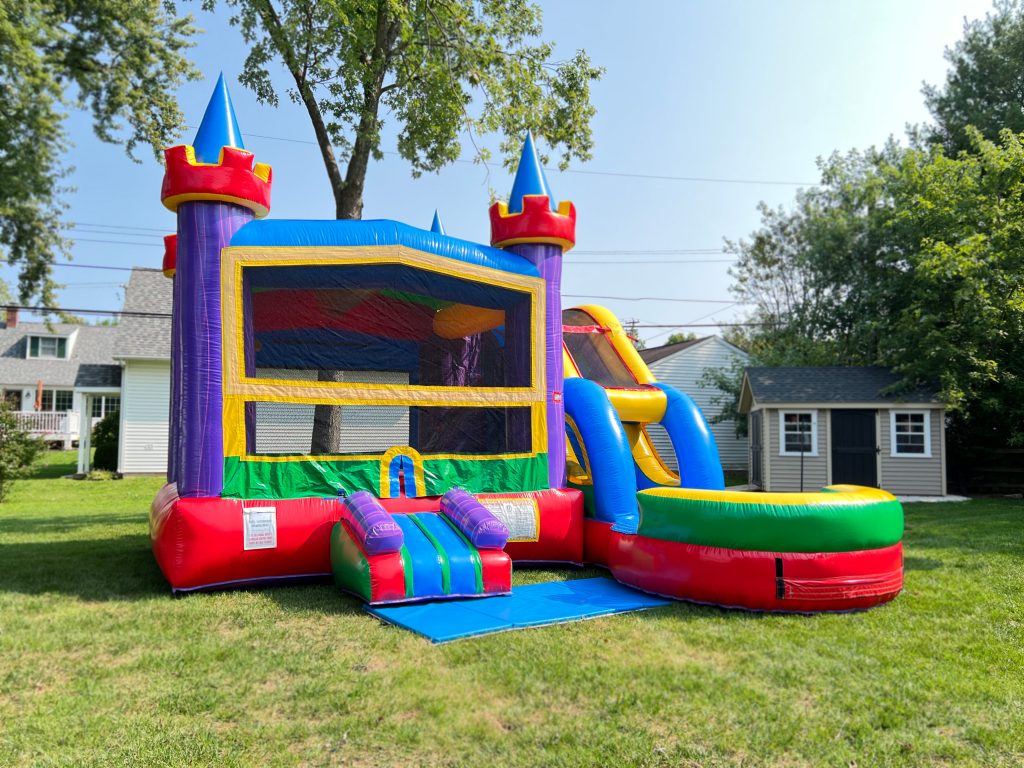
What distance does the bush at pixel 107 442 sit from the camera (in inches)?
698

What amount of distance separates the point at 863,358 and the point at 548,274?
50.5 feet

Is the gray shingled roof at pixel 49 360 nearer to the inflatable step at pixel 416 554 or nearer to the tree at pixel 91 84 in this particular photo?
the tree at pixel 91 84

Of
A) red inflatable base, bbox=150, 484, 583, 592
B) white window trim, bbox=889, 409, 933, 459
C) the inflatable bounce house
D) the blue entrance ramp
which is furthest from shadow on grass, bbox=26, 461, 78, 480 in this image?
white window trim, bbox=889, 409, 933, 459

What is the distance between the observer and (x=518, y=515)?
6738 mm

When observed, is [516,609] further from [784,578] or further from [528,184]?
[528,184]

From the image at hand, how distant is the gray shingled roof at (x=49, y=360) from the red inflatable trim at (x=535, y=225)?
23.2m

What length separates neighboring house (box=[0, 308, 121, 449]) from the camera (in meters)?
26.2

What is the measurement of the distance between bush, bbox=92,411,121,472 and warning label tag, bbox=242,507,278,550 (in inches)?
533

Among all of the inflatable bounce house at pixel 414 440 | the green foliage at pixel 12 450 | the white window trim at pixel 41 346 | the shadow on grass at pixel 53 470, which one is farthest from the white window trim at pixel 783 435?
the white window trim at pixel 41 346

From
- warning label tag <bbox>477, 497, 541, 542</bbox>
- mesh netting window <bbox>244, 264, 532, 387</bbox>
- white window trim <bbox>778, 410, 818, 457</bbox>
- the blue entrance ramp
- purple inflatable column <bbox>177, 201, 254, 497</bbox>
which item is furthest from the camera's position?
white window trim <bbox>778, 410, 818, 457</bbox>

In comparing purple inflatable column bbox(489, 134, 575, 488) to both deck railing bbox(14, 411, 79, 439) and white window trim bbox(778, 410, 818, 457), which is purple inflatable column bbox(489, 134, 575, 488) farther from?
deck railing bbox(14, 411, 79, 439)

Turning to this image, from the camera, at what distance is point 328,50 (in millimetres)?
10344

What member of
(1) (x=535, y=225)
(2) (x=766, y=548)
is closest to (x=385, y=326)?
(1) (x=535, y=225)

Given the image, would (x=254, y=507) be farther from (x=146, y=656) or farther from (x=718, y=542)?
(x=718, y=542)
